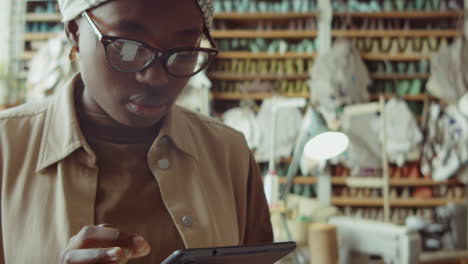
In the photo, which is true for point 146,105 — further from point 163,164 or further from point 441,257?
point 441,257

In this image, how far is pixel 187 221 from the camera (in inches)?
27.4

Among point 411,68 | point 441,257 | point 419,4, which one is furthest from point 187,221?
point 419,4

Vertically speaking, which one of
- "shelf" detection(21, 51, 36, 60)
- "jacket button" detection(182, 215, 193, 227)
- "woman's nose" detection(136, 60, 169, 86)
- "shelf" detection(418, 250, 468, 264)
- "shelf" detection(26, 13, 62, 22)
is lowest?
"shelf" detection(418, 250, 468, 264)

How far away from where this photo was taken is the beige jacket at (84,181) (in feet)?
2.01

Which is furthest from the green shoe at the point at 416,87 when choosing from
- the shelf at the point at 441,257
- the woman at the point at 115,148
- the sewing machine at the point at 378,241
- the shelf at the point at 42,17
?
the woman at the point at 115,148

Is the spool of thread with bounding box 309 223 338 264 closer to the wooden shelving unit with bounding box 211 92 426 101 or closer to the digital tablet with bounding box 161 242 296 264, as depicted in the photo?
the digital tablet with bounding box 161 242 296 264

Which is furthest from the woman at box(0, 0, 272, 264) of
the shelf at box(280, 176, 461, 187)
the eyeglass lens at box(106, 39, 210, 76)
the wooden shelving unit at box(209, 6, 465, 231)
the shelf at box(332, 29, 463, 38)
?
the shelf at box(332, 29, 463, 38)

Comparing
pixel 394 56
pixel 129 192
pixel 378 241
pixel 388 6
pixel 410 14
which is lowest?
pixel 378 241

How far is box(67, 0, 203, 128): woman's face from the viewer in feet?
2.03

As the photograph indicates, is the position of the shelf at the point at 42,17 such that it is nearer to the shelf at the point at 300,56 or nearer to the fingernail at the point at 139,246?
the shelf at the point at 300,56

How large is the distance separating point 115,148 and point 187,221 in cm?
16

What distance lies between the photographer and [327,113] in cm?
471

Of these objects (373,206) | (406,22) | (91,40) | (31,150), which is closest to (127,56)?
(91,40)

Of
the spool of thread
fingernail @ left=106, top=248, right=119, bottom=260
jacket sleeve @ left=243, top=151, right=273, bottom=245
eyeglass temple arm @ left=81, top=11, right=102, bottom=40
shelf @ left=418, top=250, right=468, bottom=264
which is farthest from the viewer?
shelf @ left=418, top=250, right=468, bottom=264
